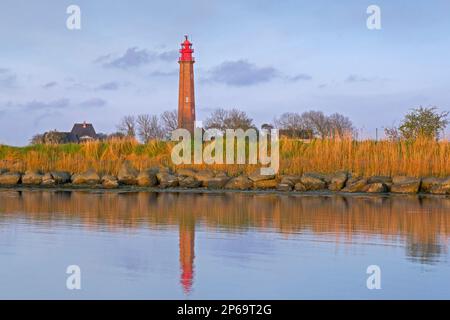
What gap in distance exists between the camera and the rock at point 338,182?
20.4 metres

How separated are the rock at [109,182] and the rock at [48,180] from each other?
5.47 ft

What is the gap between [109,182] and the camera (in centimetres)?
2233

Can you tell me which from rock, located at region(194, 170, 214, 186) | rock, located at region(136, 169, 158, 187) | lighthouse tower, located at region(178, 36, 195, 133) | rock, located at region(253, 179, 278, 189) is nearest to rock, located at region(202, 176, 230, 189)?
rock, located at region(194, 170, 214, 186)

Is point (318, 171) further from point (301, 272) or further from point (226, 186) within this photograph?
point (301, 272)

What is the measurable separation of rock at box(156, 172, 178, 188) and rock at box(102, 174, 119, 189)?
128cm

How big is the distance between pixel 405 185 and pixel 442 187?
0.94m

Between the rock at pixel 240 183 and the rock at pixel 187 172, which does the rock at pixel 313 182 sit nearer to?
the rock at pixel 240 183

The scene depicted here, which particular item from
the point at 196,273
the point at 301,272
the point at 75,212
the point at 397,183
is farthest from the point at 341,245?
the point at 397,183

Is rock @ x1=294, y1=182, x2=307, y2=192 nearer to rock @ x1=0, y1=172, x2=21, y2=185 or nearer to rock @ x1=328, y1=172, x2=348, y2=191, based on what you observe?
rock @ x1=328, y1=172, x2=348, y2=191

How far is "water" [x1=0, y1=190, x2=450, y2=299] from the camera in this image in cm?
663

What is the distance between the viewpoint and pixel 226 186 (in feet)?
71.0

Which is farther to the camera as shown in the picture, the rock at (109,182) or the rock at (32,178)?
the rock at (32,178)

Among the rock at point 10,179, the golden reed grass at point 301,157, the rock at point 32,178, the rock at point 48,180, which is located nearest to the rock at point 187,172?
the golden reed grass at point 301,157
